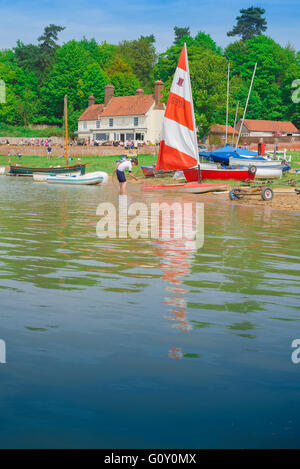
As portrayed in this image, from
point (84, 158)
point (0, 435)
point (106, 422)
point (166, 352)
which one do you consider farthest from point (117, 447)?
point (84, 158)

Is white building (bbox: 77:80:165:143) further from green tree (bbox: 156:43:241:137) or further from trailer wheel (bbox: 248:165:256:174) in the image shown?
trailer wheel (bbox: 248:165:256:174)

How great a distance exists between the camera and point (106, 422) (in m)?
5.01

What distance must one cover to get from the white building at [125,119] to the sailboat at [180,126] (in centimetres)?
6252

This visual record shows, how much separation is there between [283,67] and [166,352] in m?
127

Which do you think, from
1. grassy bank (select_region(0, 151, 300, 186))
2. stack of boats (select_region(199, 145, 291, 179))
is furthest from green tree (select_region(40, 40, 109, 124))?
stack of boats (select_region(199, 145, 291, 179))

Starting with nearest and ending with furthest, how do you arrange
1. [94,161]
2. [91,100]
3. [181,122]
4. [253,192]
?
[253,192]
[181,122]
[94,161]
[91,100]

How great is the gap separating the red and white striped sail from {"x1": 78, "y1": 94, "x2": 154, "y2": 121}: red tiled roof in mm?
65287

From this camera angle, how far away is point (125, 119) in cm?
10312

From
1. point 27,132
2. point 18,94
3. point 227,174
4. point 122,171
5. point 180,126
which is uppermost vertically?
point 18,94

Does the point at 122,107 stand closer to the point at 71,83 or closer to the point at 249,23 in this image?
the point at 71,83

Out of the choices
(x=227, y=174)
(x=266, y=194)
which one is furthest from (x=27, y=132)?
(x=266, y=194)

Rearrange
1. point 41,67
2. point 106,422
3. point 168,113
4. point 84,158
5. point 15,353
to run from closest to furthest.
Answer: point 106,422 → point 15,353 → point 168,113 → point 84,158 → point 41,67

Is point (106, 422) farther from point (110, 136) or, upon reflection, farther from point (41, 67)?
point (41, 67)

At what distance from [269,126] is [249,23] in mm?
58253
